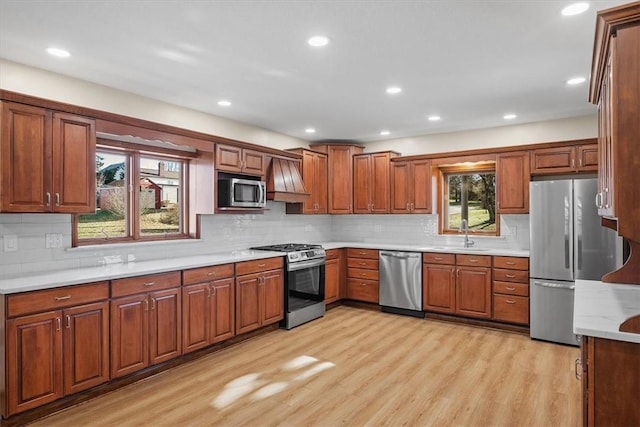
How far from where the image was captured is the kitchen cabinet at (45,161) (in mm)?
2783

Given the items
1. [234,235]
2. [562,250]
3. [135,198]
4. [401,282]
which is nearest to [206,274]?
[135,198]

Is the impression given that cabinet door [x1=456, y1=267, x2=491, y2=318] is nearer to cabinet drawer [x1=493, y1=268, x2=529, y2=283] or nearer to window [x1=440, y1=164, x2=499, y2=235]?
cabinet drawer [x1=493, y1=268, x2=529, y2=283]

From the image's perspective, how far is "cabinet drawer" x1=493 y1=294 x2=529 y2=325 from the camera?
4504mm

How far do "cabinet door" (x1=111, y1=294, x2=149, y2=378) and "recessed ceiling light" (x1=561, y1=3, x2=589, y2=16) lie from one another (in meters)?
3.57

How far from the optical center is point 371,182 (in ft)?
19.8

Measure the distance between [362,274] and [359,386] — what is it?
2.64 meters

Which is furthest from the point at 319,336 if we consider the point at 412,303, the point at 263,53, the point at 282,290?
the point at 263,53

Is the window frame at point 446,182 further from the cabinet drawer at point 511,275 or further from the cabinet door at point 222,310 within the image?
the cabinet door at point 222,310

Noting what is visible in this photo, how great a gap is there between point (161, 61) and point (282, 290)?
2.74 m

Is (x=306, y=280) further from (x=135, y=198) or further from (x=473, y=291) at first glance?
(x=135, y=198)

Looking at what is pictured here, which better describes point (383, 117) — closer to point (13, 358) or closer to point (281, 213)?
point (281, 213)

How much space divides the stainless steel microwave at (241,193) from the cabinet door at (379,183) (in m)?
1.82

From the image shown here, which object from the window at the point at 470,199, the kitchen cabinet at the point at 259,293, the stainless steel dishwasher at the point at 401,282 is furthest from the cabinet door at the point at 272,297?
the window at the point at 470,199

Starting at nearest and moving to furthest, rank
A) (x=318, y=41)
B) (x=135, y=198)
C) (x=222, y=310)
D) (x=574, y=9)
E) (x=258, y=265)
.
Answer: (x=574, y=9), (x=318, y=41), (x=222, y=310), (x=135, y=198), (x=258, y=265)
